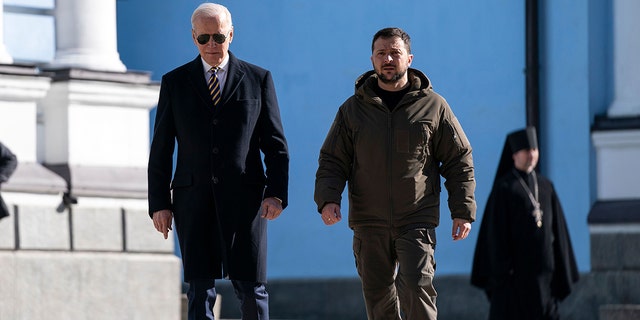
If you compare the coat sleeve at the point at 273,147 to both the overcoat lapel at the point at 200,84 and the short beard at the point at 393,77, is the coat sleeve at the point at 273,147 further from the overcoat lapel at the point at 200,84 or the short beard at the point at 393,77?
the short beard at the point at 393,77

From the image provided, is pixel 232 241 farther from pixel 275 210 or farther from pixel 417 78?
pixel 417 78

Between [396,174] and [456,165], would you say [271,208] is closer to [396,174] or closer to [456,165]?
[396,174]

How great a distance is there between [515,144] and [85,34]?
122 inches

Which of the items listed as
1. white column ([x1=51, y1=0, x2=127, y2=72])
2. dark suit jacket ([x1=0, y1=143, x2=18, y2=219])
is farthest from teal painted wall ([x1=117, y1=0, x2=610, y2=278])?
dark suit jacket ([x1=0, y1=143, x2=18, y2=219])

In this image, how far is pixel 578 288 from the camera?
15922 mm

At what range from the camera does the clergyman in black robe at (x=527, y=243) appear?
14.3 meters

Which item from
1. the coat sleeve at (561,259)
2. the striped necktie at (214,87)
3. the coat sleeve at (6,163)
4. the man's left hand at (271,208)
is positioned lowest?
the coat sleeve at (561,259)

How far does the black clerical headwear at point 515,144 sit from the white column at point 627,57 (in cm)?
131

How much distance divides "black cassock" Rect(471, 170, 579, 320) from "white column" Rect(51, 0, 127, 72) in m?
2.89

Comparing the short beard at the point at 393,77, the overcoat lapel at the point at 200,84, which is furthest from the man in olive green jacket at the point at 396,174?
the overcoat lapel at the point at 200,84

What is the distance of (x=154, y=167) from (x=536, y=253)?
18.9 ft

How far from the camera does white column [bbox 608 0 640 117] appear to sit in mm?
15594

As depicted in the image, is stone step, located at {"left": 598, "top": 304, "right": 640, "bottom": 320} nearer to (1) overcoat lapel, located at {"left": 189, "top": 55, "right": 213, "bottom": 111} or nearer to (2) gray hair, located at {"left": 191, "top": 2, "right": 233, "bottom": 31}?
(1) overcoat lapel, located at {"left": 189, "top": 55, "right": 213, "bottom": 111}

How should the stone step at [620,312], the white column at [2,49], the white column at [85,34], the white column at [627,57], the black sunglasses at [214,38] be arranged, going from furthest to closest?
the white column at [627,57] < the stone step at [620,312] < the white column at [85,34] < the white column at [2,49] < the black sunglasses at [214,38]
